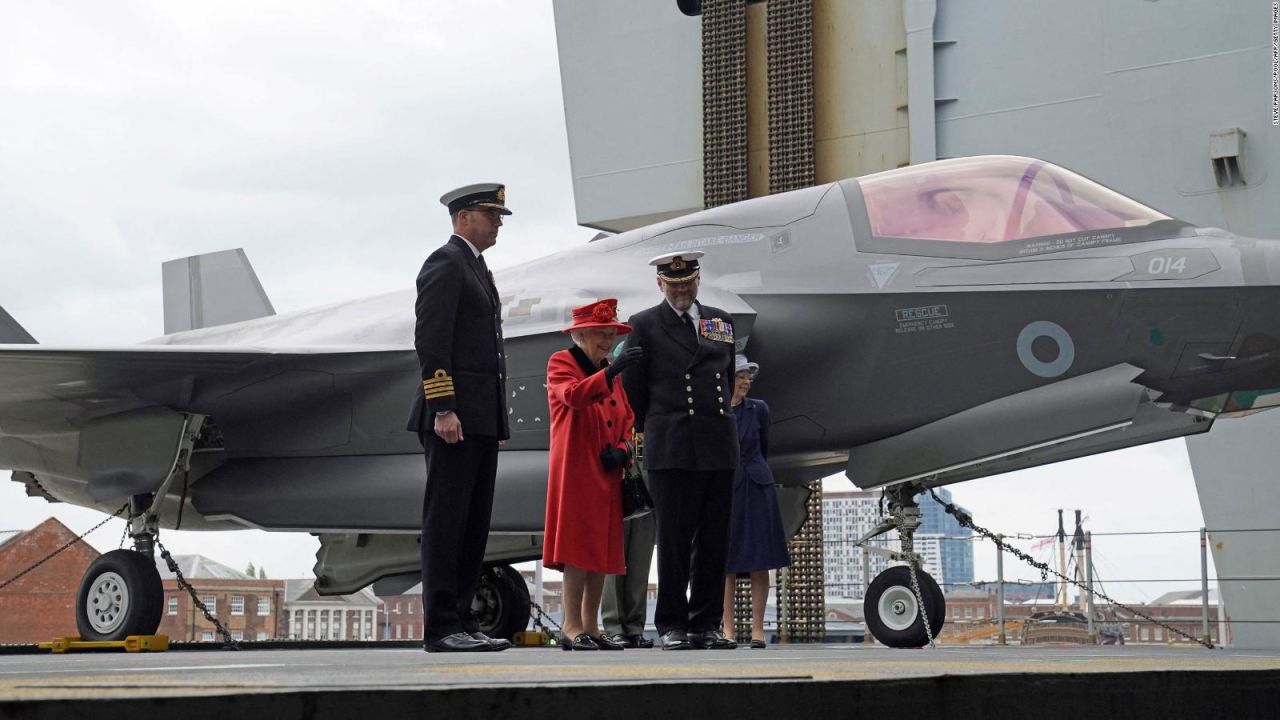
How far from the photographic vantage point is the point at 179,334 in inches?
451

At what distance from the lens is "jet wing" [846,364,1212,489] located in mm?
6586

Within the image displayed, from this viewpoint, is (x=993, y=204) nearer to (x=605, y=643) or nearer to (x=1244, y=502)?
(x=605, y=643)

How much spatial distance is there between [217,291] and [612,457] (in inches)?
353

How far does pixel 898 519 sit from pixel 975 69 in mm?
10896

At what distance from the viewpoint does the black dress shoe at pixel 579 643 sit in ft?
17.9

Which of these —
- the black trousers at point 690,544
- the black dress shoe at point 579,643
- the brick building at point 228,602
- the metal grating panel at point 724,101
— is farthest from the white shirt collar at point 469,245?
the brick building at point 228,602

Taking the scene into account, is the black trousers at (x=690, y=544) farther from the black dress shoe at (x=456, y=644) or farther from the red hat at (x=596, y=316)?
the black dress shoe at (x=456, y=644)

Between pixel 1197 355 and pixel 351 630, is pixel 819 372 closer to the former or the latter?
pixel 1197 355

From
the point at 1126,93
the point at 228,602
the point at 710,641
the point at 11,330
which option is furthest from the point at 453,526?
the point at 228,602

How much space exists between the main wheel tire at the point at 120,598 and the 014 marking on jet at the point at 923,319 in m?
4.70

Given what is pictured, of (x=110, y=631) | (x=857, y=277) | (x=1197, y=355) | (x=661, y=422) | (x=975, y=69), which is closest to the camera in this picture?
(x=661, y=422)

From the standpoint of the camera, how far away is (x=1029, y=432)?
6.74 m

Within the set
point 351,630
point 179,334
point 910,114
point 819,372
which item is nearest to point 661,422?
point 819,372

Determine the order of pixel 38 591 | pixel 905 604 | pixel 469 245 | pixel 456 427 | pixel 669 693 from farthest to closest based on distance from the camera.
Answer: pixel 38 591 → pixel 905 604 → pixel 469 245 → pixel 456 427 → pixel 669 693
